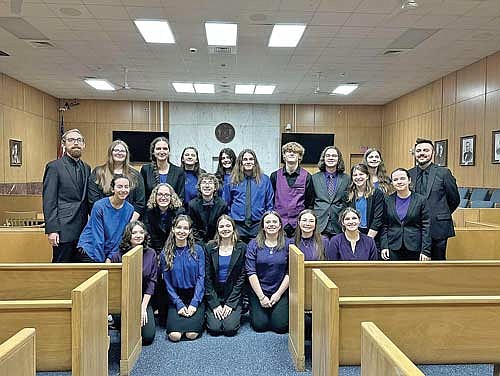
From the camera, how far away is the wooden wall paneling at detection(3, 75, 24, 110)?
11250mm

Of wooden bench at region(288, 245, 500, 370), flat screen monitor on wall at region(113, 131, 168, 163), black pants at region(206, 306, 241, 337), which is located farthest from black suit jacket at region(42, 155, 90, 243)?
flat screen monitor on wall at region(113, 131, 168, 163)

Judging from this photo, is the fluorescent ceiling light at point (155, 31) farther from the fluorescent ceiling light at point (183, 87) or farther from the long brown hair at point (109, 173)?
the fluorescent ceiling light at point (183, 87)

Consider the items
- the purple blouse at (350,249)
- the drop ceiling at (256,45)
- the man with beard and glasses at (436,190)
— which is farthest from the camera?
the drop ceiling at (256,45)

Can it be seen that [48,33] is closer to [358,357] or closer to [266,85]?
[266,85]

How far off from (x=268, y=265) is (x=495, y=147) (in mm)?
6293

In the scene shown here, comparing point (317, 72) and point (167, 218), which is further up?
point (317, 72)

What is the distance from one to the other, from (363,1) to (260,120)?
31.0ft

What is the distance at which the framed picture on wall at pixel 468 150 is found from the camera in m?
9.62

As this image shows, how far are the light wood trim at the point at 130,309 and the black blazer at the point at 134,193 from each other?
29.3 inches

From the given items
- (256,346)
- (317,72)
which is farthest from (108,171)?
(317,72)

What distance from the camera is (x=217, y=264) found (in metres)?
4.42

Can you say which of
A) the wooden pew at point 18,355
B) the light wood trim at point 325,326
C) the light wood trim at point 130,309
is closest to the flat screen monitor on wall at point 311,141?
the light wood trim at point 130,309

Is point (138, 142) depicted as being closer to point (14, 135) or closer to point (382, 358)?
point (14, 135)

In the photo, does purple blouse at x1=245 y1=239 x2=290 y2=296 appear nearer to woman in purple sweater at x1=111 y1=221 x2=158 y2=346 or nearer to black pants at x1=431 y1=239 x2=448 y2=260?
woman in purple sweater at x1=111 y1=221 x2=158 y2=346
